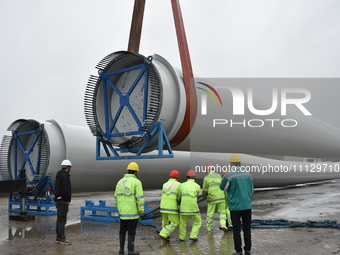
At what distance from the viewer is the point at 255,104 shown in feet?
32.8

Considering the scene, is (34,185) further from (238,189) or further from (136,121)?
(238,189)

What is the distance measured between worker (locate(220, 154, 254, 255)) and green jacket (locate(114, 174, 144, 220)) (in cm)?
128

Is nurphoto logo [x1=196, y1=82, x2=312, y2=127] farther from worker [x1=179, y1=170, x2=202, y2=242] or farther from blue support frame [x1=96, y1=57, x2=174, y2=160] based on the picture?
worker [x1=179, y1=170, x2=202, y2=242]

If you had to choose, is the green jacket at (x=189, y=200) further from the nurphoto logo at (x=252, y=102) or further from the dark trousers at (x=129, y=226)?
the nurphoto logo at (x=252, y=102)

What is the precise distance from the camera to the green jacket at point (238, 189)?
5.52 m

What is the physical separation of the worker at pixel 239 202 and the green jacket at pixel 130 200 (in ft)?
4.19

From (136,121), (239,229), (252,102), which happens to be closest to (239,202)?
(239,229)

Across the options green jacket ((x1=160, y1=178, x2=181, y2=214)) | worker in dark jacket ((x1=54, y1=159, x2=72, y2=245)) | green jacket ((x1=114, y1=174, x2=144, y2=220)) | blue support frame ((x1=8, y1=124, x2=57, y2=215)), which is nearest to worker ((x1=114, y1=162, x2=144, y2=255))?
green jacket ((x1=114, y1=174, x2=144, y2=220))

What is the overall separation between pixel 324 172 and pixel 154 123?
16.6m

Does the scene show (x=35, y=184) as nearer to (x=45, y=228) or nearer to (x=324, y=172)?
(x=45, y=228)

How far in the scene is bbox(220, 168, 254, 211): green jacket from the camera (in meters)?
5.52

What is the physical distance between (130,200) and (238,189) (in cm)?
162

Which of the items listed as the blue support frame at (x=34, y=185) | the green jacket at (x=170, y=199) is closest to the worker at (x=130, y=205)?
the green jacket at (x=170, y=199)

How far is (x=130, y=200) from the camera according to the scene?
569 centimetres
